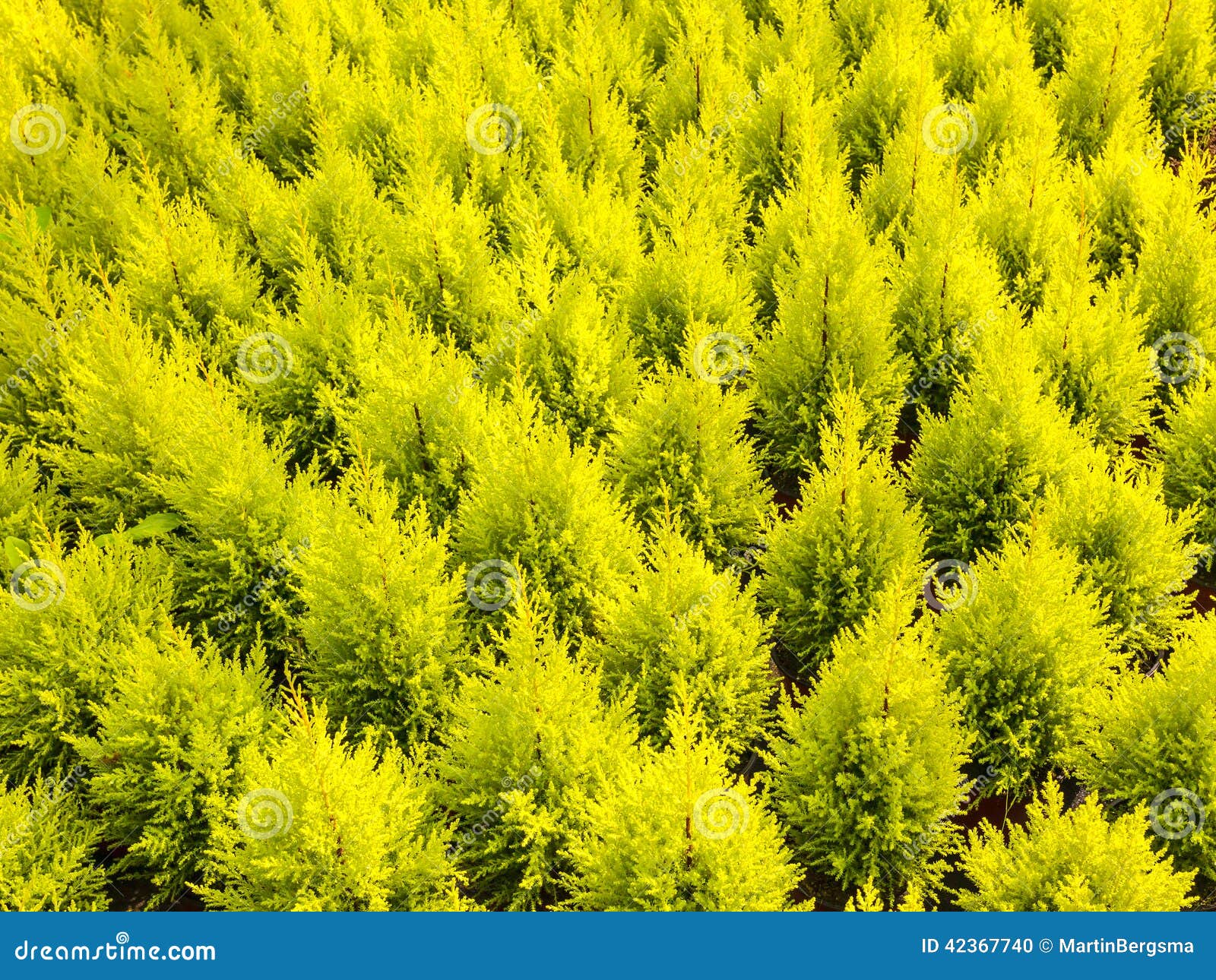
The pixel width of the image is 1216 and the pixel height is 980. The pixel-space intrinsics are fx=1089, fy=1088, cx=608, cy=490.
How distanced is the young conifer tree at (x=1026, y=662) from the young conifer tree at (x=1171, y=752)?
22cm

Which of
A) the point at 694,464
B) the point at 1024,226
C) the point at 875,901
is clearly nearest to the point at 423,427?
the point at 694,464

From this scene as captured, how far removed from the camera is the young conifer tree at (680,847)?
501 centimetres

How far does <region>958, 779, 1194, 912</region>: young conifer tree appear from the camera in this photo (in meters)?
4.89

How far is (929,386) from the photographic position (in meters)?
8.57

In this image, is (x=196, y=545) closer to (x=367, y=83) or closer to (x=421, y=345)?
(x=421, y=345)

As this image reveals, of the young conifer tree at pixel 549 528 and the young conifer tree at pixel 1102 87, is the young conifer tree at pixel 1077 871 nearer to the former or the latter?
the young conifer tree at pixel 549 528

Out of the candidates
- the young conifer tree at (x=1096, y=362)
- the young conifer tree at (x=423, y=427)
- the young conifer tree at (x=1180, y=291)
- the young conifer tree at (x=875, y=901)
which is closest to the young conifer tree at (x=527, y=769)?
the young conifer tree at (x=875, y=901)

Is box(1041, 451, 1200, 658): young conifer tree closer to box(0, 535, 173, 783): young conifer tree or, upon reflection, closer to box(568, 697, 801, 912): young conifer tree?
box(568, 697, 801, 912): young conifer tree

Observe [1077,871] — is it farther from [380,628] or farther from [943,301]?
[943,301]

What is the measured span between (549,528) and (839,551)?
179cm

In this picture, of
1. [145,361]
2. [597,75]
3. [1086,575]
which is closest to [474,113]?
[597,75]

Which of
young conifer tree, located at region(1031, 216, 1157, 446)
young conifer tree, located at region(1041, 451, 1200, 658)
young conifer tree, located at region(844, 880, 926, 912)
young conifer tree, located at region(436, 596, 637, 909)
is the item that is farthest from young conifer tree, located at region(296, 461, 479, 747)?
young conifer tree, located at region(1031, 216, 1157, 446)

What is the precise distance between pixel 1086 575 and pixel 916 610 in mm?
1123

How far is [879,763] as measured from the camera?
5.54 metres
